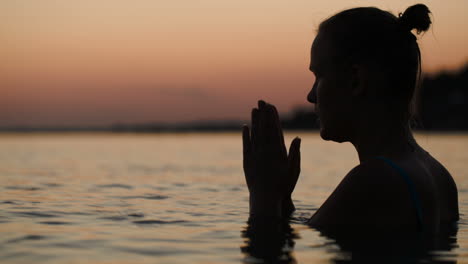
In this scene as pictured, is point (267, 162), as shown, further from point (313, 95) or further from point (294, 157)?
point (313, 95)

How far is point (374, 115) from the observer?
3.35 meters

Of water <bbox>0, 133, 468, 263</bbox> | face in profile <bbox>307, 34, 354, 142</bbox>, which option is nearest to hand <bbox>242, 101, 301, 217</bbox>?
water <bbox>0, 133, 468, 263</bbox>

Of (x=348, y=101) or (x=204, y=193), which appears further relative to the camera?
(x=204, y=193)

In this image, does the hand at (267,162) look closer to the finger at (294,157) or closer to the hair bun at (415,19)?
the finger at (294,157)

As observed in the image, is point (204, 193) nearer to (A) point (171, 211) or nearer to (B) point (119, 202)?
(B) point (119, 202)

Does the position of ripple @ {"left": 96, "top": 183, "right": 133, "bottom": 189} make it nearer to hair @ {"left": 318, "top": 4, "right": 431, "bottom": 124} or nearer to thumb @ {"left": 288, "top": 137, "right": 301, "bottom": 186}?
thumb @ {"left": 288, "top": 137, "right": 301, "bottom": 186}

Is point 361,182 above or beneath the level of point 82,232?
above

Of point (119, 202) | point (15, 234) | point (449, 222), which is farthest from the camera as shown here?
point (119, 202)

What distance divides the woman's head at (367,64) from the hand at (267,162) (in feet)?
1.54

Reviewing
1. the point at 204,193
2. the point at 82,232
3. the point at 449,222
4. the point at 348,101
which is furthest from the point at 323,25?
the point at 204,193

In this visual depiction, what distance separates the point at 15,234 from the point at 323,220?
75.6 inches

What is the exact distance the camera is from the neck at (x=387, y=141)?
333cm

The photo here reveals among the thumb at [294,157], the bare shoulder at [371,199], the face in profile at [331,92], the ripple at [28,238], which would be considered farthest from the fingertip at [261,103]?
the ripple at [28,238]

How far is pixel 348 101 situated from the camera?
340cm
